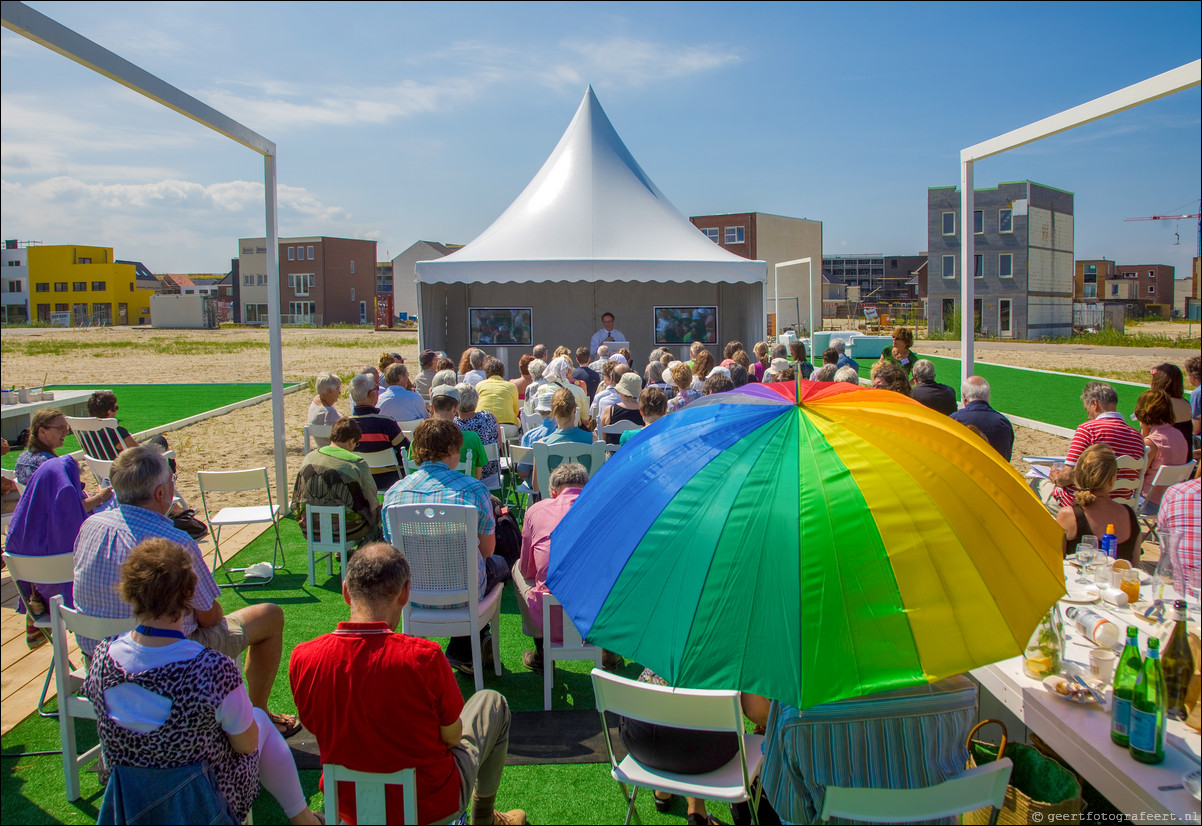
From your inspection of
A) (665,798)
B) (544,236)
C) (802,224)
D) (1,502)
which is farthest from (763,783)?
(802,224)

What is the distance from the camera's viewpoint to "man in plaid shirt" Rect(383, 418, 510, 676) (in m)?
3.53

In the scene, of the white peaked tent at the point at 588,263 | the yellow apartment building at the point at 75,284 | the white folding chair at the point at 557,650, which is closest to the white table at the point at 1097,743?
the white folding chair at the point at 557,650

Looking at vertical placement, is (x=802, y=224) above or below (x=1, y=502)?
above

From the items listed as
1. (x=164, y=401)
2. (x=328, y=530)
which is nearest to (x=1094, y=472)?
(x=328, y=530)

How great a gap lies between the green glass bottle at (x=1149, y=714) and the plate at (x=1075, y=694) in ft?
0.92

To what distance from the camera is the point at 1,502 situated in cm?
A: 464

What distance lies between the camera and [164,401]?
16.1 metres

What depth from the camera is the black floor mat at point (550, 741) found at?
10.5 ft

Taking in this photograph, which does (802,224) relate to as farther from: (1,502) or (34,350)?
(1,502)

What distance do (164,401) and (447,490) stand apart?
15153mm

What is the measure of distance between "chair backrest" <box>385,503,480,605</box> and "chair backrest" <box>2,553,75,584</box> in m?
1.33

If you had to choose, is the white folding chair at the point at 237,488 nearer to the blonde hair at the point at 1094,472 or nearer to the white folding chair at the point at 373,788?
the white folding chair at the point at 373,788

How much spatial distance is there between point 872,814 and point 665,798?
107 cm

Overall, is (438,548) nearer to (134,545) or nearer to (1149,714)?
(134,545)
